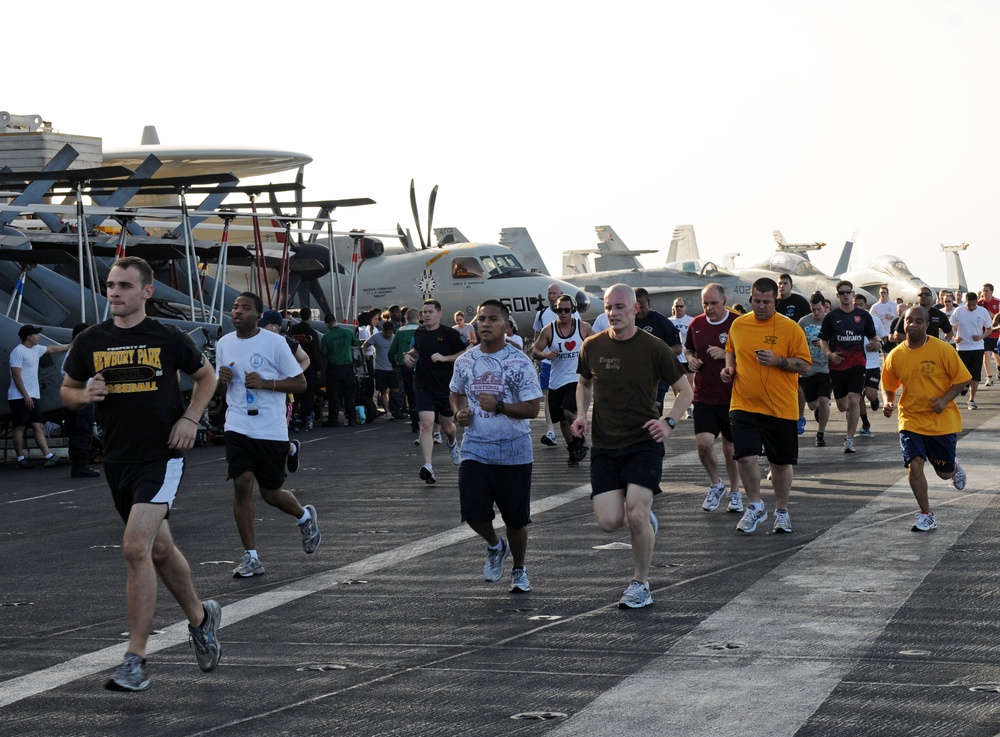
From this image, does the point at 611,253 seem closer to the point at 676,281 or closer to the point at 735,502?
the point at 676,281

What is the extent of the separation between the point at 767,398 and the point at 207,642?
4.92 meters

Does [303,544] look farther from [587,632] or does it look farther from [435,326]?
[435,326]

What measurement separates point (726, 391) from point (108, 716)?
260 inches

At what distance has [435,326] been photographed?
1372cm

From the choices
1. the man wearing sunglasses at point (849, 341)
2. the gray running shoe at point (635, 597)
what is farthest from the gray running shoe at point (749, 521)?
the man wearing sunglasses at point (849, 341)

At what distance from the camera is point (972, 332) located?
21.4m

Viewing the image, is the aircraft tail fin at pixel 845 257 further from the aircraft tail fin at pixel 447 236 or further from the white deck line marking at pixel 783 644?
the white deck line marking at pixel 783 644

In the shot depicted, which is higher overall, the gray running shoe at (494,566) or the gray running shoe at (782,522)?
the gray running shoe at (494,566)

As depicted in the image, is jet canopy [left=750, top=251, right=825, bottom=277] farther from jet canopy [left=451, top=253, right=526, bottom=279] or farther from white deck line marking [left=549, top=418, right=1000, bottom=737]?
white deck line marking [left=549, top=418, right=1000, bottom=737]

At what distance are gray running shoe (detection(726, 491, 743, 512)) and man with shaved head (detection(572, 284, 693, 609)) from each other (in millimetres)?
3386

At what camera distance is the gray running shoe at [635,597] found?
6.90 metres

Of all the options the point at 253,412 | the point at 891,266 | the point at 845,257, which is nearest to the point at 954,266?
the point at 845,257

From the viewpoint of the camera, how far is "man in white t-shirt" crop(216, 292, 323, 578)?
8.34 meters

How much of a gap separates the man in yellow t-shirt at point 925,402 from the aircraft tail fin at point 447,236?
31.0 m
